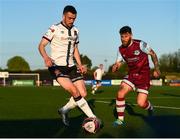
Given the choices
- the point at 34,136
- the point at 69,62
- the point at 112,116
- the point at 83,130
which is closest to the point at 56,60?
the point at 69,62

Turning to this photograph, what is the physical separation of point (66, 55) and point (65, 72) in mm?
367

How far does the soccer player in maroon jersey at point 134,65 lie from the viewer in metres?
10.3

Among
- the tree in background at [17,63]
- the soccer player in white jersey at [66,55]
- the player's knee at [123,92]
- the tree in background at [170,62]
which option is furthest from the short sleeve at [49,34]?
the tree in background at [17,63]

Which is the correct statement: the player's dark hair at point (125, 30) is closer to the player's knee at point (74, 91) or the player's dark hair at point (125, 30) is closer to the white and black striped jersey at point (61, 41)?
the white and black striped jersey at point (61, 41)

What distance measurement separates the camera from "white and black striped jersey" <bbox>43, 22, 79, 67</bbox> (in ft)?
30.3

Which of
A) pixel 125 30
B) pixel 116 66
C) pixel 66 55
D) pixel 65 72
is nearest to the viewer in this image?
pixel 65 72

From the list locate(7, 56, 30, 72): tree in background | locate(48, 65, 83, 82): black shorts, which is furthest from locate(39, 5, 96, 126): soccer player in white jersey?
locate(7, 56, 30, 72): tree in background

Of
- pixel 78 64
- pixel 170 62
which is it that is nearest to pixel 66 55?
pixel 78 64

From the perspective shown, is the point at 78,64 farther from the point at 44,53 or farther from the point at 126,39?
the point at 126,39

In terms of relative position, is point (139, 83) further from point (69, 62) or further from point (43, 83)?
point (43, 83)

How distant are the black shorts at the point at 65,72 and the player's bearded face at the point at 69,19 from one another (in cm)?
87

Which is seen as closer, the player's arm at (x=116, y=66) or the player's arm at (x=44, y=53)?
the player's arm at (x=44, y=53)

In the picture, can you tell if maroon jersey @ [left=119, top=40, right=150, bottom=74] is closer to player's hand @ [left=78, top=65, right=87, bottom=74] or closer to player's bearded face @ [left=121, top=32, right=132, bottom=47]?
player's bearded face @ [left=121, top=32, right=132, bottom=47]

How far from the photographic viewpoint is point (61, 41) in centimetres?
927
